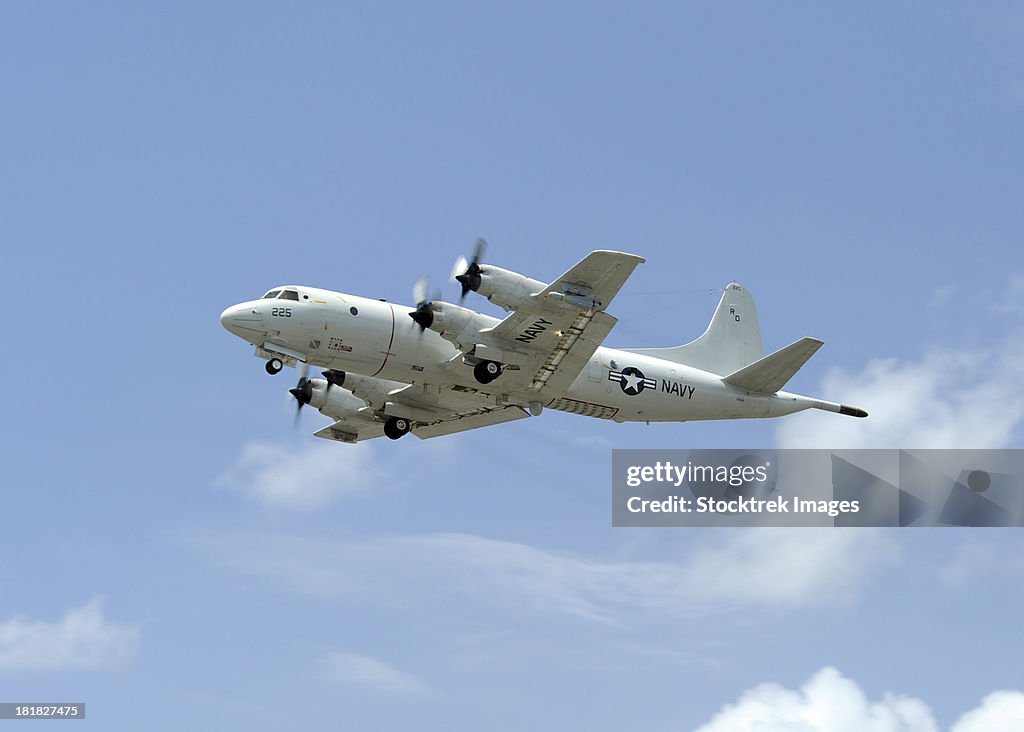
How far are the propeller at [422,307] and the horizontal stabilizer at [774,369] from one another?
29.2ft

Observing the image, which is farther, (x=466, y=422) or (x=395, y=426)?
(x=466, y=422)

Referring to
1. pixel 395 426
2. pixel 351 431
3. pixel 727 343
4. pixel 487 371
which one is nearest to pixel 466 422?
pixel 395 426

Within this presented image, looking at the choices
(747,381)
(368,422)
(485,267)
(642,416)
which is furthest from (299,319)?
(747,381)

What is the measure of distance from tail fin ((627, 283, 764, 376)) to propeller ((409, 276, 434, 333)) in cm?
661

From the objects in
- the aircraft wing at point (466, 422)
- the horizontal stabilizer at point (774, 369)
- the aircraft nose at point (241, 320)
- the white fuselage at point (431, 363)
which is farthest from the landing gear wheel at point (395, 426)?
the horizontal stabilizer at point (774, 369)

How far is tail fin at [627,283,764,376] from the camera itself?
A: 3588 centimetres

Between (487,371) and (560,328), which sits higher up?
(560,328)

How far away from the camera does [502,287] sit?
29578 mm

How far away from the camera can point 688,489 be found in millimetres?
33969

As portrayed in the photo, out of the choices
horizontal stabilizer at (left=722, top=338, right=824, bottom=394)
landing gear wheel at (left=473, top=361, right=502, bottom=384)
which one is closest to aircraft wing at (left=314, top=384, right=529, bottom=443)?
landing gear wheel at (left=473, top=361, right=502, bottom=384)

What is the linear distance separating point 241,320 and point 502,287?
20.3ft

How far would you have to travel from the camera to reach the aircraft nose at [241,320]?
1182 inches

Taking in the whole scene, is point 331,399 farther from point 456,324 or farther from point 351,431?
point 456,324

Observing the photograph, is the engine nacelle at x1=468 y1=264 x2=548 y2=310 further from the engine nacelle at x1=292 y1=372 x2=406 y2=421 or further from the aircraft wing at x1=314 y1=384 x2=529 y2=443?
the engine nacelle at x1=292 y1=372 x2=406 y2=421
